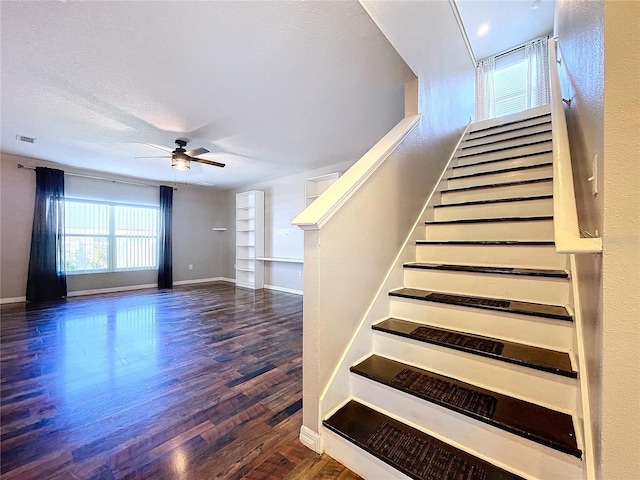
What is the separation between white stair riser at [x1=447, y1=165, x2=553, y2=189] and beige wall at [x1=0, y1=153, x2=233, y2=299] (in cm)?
621

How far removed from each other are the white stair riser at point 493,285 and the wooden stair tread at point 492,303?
45 millimetres

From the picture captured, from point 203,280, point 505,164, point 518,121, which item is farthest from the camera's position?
point 203,280

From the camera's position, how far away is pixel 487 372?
4.20ft

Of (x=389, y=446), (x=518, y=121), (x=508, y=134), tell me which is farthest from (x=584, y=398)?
(x=518, y=121)

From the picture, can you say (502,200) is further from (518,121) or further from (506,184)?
(518,121)

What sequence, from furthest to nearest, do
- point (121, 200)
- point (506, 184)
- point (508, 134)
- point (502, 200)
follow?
point (121, 200), point (508, 134), point (506, 184), point (502, 200)

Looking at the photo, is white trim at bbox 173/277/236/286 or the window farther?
white trim at bbox 173/277/236/286

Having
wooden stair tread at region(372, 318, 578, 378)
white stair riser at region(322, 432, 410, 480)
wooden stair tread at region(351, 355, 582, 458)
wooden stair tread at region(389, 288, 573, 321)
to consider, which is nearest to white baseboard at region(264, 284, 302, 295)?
wooden stair tread at region(389, 288, 573, 321)

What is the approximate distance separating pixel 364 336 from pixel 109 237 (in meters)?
6.46

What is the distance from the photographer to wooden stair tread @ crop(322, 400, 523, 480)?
1.02 metres

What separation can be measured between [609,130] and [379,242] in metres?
1.19

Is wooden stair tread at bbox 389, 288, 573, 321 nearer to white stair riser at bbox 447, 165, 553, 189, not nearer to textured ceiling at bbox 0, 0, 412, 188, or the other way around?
white stair riser at bbox 447, 165, 553, 189

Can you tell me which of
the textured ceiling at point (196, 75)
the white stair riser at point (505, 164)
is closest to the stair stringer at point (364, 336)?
the white stair riser at point (505, 164)

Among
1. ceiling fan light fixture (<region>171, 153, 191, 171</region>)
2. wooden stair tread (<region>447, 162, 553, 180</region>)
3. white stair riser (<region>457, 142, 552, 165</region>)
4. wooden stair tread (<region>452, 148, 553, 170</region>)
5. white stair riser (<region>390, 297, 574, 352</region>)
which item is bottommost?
white stair riser (<region>390, 297, 574, 352</region>)
